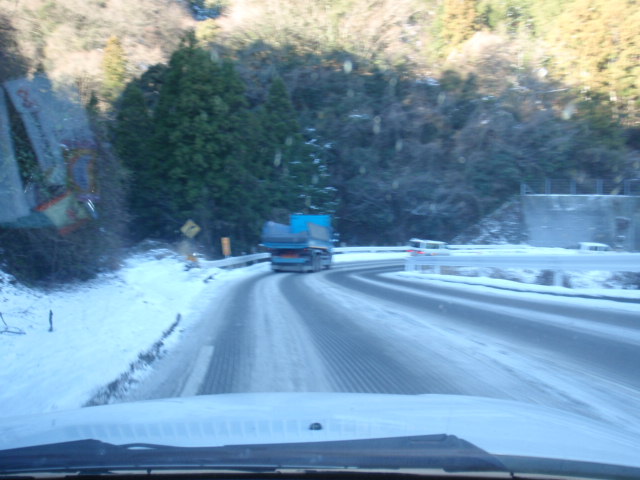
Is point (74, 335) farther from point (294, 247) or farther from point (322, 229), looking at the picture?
point (322, 229)

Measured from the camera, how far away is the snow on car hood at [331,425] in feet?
11.1

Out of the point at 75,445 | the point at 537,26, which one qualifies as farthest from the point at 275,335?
the point at 537,26

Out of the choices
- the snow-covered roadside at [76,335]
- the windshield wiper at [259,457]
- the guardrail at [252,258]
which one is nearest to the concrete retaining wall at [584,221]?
the guardrail at [252,258]

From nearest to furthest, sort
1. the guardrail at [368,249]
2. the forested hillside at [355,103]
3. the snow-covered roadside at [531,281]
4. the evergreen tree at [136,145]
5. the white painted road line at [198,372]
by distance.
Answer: the white painted road line at [198,372] → the snow-covered roadside at [531,281] → the evergreen tree at [136,145] → the forested hillside at [355,103] → the guardrail at [368,249]

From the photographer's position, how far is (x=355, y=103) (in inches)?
1897

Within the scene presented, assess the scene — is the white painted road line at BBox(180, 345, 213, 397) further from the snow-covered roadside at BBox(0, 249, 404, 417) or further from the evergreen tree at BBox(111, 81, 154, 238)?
the evergreen tree at BBox(111, 81, 154, 238)

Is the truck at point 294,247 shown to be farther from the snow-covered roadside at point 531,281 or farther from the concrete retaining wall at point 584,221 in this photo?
the concrete retaining wall at point 584,221

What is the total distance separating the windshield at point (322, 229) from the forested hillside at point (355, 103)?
7.4 inches

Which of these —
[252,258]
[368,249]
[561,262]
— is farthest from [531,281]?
[368,249]

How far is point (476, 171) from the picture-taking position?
45906mm

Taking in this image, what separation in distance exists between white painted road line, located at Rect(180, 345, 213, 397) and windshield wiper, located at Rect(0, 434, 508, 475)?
325 cm

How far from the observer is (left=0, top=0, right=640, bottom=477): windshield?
4445 millimetres

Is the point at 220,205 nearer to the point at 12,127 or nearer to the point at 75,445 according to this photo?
the point at 12,127

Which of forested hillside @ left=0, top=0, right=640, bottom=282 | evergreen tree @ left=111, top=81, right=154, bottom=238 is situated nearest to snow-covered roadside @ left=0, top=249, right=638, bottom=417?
evergreen tree @ left=111, top=81, right=154, bottom=238
